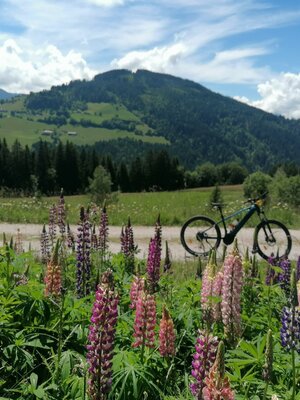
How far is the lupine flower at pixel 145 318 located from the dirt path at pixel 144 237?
10576mm

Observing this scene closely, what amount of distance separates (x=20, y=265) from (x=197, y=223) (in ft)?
32.1

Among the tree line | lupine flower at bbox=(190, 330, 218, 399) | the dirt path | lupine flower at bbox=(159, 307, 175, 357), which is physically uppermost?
the tree line

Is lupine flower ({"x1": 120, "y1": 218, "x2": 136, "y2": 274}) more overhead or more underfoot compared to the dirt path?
more overhead

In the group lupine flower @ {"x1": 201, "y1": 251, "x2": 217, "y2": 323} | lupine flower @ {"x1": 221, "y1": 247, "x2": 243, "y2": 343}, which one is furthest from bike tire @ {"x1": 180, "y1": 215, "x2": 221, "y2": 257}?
lupine flower @ {"x1": 221, "y1": 247, "x2": 243, "y2": 343}

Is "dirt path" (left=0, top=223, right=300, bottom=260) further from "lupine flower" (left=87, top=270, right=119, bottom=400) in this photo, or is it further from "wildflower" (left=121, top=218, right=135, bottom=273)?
"lupine flower" (left=87, top=270, right=119, bottom=400)

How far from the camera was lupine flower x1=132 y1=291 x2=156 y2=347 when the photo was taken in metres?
3.70

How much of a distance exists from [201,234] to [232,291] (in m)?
10.1

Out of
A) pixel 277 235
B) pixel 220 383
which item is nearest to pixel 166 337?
pixel 220 383

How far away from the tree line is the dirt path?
245 ft

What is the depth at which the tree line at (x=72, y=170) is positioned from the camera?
349 ft

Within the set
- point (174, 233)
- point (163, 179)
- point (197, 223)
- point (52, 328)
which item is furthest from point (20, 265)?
point (163, 179)

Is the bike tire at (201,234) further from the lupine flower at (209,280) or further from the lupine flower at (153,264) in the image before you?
the lupine flower at (209,280)

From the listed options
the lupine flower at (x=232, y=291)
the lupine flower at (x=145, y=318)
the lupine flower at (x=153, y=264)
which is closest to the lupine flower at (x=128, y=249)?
the lupine flower at (x=153, y=264)

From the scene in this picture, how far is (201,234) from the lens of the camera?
14383 millimetres
